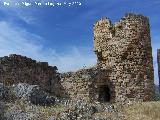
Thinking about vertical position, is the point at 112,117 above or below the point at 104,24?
below

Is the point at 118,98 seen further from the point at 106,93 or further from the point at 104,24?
the point at 104,24

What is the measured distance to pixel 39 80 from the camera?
117 ft

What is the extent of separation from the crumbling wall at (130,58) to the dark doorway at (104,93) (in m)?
0.92

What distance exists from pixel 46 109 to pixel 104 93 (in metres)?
18.3

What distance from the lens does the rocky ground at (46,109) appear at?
61.3 feet

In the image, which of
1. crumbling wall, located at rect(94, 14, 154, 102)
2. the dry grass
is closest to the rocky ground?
the dry grass

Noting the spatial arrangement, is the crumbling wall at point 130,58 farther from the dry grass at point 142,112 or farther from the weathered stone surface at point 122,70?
the dry grass at point 142,112

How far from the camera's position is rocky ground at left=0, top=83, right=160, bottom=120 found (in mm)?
18688

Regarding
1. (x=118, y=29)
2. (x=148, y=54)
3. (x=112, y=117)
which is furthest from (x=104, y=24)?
(x=112, y=117)

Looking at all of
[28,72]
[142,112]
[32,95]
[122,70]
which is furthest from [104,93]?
[32,95]

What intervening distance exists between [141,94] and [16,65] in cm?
929

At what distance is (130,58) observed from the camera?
3616 centimetres

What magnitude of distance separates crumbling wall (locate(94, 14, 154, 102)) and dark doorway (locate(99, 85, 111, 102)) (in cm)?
92

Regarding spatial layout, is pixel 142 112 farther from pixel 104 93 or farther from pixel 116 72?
pixel 104 93
